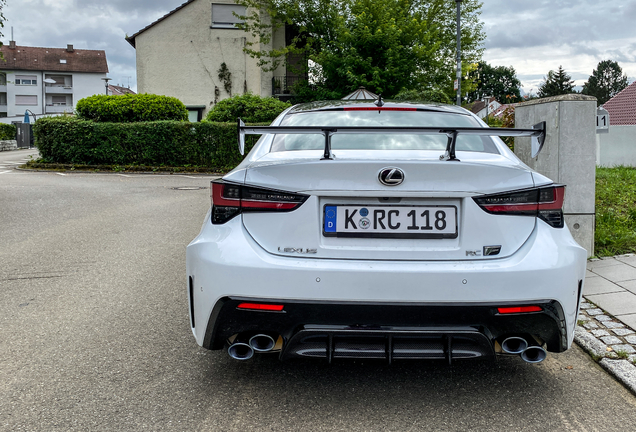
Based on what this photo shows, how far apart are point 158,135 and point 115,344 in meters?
16.9

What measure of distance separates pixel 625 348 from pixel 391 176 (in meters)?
2.19

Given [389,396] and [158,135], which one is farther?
[158,135]

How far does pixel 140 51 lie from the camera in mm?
30641

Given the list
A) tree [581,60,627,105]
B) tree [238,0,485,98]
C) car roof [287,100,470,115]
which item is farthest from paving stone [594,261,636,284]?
tree [581,60,627,105]

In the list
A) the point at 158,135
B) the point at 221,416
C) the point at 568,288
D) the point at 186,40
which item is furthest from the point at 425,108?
the point at 186,40

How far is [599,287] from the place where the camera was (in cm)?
521

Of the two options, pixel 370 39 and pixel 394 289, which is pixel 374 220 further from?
pixel 370 39

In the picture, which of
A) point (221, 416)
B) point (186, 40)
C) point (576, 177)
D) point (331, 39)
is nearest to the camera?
point (221, 416)

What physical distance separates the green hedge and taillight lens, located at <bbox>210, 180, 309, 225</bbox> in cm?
1706

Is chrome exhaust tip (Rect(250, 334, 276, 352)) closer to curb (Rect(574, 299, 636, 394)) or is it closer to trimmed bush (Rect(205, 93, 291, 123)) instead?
curb (Rect(574, 299, 636, 394))

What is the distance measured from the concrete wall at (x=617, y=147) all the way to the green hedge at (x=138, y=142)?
11.9 metres

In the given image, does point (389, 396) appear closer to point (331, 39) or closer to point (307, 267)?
point (307, 267)

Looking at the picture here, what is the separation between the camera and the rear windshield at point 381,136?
3.21m

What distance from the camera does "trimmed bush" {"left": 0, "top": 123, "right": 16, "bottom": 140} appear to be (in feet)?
141
